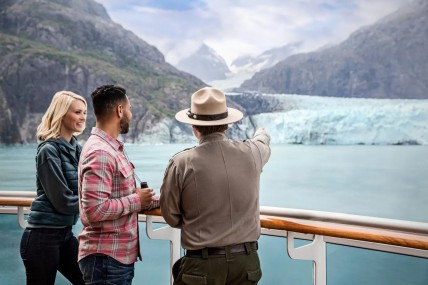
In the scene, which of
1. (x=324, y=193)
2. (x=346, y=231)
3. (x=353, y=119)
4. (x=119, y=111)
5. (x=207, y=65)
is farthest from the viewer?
(x=324, y=193)

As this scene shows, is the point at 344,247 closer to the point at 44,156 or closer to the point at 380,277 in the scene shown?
the point at 380,277

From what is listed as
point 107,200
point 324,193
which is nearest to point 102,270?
point 107,200

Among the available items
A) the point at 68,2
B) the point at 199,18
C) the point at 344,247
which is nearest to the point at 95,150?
the point at 344,247

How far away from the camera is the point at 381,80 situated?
21.2ft

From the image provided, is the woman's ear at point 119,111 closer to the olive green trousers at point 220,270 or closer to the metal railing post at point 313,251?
the olive green trousers at point 220,270

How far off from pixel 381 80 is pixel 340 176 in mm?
4647

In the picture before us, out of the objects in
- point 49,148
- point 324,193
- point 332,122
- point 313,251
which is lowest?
point 324,193

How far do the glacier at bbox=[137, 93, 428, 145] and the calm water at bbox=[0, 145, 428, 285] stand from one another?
28cm

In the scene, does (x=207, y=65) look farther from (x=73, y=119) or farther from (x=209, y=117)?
(x=209, y=117)

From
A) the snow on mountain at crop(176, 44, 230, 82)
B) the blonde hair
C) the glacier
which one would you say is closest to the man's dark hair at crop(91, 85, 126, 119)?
the blonde hair

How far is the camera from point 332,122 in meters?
7.22

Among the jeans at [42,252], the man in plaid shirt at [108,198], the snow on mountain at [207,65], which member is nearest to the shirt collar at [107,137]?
the man in plaid shirt at [108,198]

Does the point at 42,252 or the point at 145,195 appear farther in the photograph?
the point at 42,252

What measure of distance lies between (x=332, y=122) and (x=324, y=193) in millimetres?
4980
